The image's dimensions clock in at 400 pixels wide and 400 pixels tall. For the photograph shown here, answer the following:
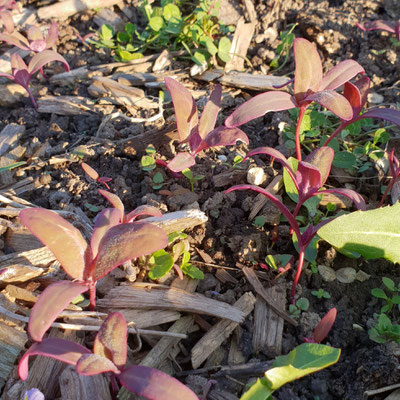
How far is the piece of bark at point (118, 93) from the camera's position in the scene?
246 cm

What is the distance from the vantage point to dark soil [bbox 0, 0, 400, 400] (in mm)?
1498

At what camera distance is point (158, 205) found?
189cm

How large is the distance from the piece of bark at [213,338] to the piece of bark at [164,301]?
3cm

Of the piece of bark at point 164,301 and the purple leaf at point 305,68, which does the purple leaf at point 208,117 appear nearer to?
the purple leaf at point 305,68

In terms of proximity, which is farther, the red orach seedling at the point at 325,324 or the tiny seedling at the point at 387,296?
the tiny seedling at the point at 387,296

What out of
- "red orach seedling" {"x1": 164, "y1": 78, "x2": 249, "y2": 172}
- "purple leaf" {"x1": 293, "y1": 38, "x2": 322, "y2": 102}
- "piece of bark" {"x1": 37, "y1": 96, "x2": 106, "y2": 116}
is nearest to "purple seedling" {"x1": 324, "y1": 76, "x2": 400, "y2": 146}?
"purple leaf" {"x1": 293, "y1": 38, "x2": 322, "y2": 102}

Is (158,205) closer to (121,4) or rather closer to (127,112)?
(127,112)

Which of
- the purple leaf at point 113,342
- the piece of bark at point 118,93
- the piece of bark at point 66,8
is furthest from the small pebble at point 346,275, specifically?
the piece of bark at point 66,8

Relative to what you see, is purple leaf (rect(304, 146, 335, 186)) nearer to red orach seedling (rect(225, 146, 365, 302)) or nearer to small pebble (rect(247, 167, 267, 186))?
red orach seedling (rect(225, 146, 365, 302))

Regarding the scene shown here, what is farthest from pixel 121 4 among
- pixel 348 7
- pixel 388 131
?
pixel 388 131

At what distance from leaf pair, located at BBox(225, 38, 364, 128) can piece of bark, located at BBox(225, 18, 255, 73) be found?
96 cm

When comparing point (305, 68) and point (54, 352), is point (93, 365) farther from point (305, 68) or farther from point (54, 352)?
point (305, 68)

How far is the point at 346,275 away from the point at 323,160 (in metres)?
0.47

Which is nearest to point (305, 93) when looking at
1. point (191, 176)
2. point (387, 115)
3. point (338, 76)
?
point (338, 76)
